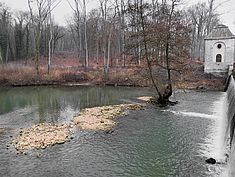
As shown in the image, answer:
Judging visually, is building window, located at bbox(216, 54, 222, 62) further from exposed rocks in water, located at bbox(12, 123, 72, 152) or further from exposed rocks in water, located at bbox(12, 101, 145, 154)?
exposed rocks in water, located at bbox(12, 123, 72, 152)

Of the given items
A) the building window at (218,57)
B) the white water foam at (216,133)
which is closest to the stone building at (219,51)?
the building window at (218,57)

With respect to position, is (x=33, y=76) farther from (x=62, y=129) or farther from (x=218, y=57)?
(x=218, y=57)

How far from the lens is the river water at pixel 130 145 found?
10883 mm

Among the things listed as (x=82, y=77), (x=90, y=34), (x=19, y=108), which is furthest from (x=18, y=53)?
(x=19, y=108)

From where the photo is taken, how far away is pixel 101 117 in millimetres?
18938

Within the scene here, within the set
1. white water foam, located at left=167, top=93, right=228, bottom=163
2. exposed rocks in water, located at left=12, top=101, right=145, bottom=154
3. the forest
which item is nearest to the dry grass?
the forest

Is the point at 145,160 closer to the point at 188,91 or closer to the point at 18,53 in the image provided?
the point at 188,91

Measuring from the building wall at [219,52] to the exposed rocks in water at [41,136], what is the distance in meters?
26.0

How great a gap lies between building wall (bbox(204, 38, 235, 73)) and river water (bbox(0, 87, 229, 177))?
12605 mm

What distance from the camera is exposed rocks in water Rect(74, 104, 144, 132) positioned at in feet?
54.9

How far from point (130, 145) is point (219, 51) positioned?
27692 mm

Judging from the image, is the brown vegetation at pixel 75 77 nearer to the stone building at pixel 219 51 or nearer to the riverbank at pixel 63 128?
the stone building at pixel 219 51

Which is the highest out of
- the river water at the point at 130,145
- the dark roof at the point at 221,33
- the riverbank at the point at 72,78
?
the dark roof at the point at 221,33

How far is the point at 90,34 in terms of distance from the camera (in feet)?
191
